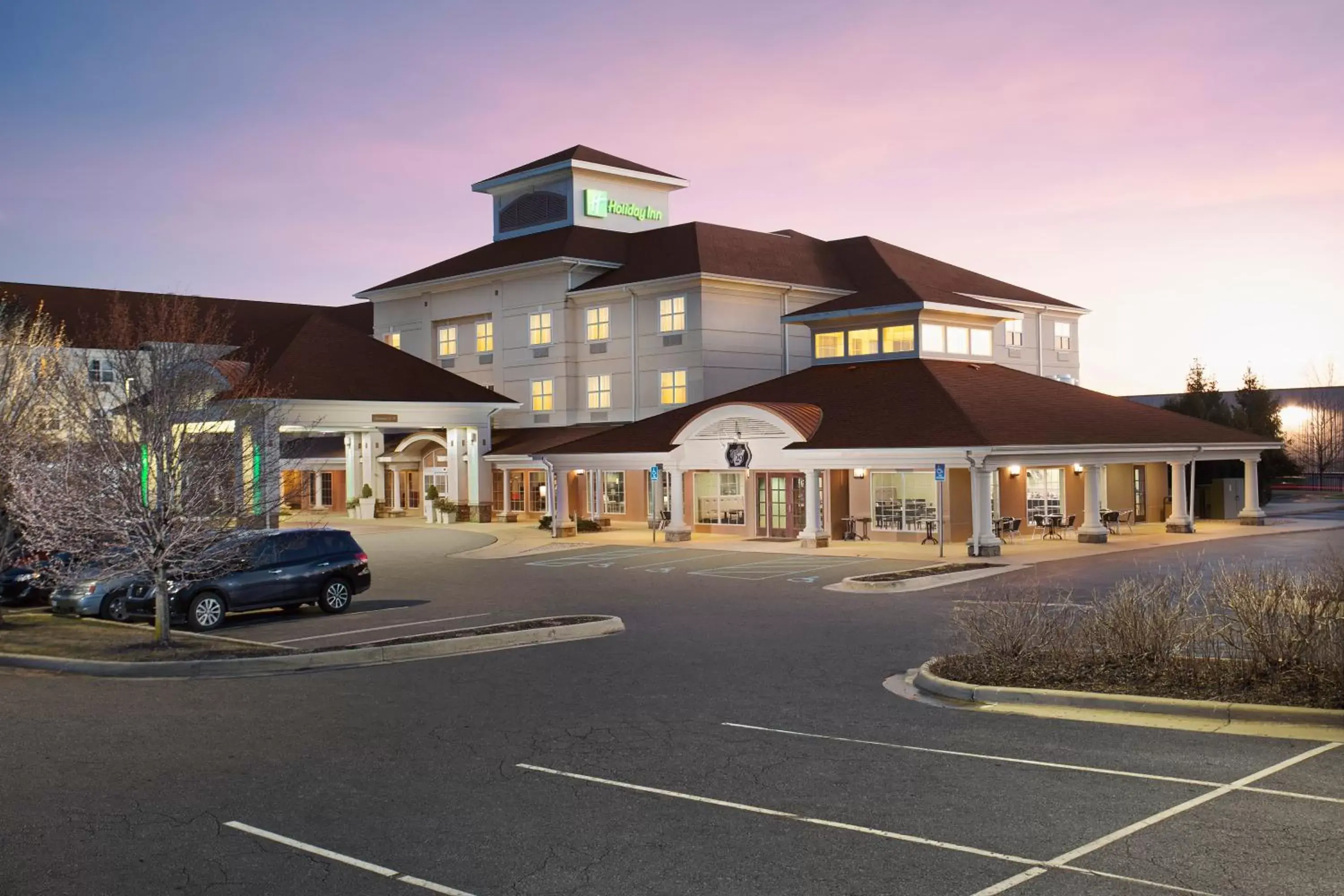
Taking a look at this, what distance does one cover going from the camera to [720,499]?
42.4 meters

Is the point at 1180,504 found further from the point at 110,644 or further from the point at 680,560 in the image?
the point at 110,644

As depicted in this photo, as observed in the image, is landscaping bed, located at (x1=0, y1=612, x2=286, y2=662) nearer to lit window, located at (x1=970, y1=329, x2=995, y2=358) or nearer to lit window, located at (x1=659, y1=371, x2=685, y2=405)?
lit window, located at (x1=659, y1=371, x2=685, y2=405)

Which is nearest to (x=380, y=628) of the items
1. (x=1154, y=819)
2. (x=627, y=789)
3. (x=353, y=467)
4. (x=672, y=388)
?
(x=627, y=789)

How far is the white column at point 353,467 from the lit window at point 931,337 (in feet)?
87.7

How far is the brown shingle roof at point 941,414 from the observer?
3472 cm

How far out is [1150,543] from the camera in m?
35.9

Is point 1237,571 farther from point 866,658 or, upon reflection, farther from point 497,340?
point 497,340

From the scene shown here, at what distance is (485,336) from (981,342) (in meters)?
23.5

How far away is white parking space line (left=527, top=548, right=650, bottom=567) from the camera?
33.0m

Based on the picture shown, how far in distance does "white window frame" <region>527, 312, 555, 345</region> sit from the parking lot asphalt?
121 ft

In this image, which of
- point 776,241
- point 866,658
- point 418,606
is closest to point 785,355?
point 776,241

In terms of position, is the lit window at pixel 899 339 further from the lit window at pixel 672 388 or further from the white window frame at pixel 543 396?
the white window frame at pixel 543 396

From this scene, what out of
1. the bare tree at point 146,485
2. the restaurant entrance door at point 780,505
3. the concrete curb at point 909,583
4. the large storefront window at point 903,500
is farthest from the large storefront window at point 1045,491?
the bare tree at point 146,485

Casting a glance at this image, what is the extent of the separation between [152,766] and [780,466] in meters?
27.4
